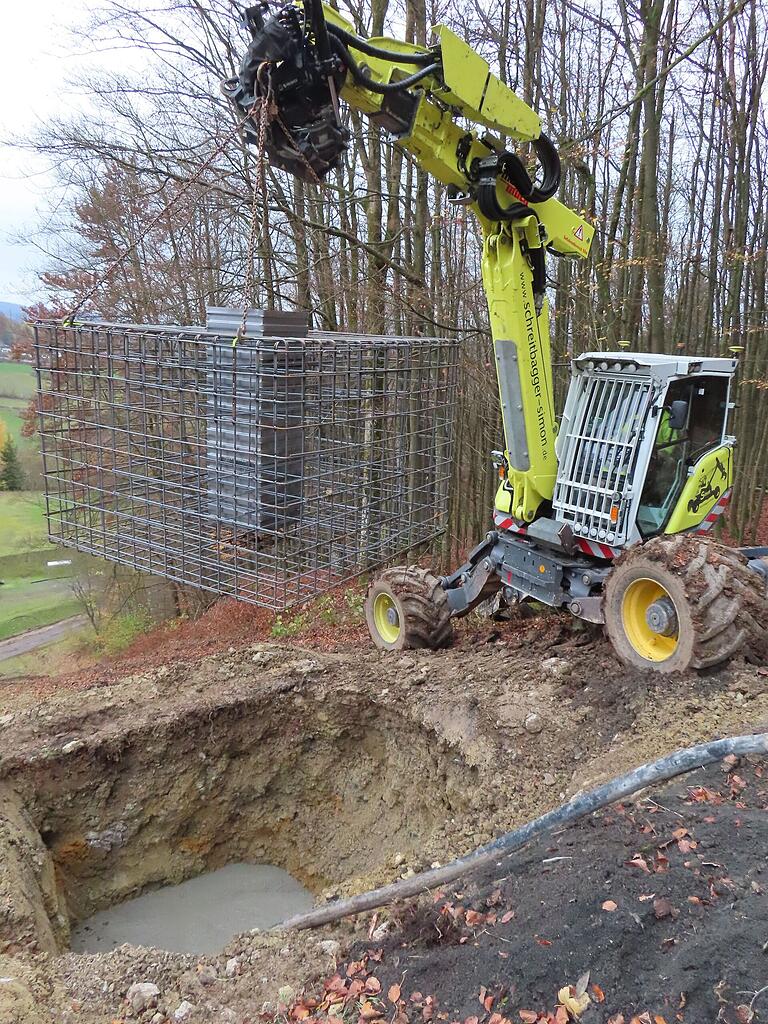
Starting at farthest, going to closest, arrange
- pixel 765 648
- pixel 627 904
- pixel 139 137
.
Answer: pixel 139 137 < pixel 765 648 < pixel 627 904

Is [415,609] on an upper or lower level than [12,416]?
lower

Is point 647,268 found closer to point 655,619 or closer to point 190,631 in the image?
Result: point 655,619

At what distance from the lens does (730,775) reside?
10.3 feet

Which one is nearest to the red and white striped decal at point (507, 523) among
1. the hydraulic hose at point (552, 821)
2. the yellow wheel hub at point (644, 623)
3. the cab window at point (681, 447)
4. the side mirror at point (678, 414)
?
the cab window at point (681, 447)

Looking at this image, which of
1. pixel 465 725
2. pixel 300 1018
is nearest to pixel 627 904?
pixel 300 1018

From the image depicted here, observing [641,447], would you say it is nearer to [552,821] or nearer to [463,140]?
[463,140]

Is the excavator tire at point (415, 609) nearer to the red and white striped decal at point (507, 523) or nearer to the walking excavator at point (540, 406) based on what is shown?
the walking excavator at point (540, 406)

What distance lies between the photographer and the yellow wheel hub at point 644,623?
4594 mm

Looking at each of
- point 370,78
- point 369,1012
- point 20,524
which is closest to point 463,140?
point 370,78

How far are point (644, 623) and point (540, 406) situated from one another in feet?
5.59

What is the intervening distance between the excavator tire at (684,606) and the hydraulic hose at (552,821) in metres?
1.05

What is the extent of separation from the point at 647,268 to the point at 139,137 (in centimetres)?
608

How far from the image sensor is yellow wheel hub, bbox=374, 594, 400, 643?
20.6 ft

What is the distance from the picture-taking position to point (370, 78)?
3662 millimetres
